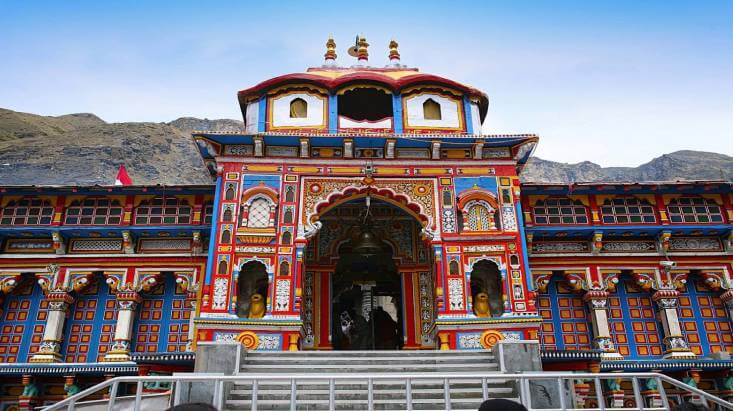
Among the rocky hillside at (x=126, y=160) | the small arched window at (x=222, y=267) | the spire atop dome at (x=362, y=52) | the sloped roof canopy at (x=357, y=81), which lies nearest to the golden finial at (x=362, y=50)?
the spire atop dome at (x=362, y=52)

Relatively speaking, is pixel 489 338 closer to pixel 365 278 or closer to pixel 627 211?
pixel 365 278

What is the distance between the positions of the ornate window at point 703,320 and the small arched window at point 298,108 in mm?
12050

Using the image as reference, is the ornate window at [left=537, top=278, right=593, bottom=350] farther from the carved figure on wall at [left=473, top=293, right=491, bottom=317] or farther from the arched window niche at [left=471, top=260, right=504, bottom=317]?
the carved figure on wall at [left=473, top=293, right=491, bottom=317]

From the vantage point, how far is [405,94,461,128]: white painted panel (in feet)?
50.5

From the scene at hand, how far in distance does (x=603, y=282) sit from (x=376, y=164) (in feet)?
24.5

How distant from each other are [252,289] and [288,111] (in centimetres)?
488

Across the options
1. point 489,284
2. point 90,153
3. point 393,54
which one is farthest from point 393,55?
point 90,153

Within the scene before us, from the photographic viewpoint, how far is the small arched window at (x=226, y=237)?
13.8 metres

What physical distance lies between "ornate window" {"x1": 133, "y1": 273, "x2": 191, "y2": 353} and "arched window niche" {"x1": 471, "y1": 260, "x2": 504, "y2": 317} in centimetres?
809

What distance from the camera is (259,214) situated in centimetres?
1423

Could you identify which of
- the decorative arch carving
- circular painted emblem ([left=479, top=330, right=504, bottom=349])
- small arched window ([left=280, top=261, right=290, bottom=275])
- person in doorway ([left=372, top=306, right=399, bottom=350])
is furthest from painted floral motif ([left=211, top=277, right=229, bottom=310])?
circular painted emblem ([left=479, top=330, right=504, bottom=349])

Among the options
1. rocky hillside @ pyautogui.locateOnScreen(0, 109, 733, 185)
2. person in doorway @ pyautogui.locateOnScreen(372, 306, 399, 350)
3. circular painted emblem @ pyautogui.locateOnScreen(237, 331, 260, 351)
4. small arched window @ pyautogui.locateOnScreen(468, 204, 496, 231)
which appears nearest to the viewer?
circular painted emblem @ pyautogui.locateOnScreen(237, 331, 260, 351)

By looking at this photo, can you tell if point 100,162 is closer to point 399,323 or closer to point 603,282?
point 399,323

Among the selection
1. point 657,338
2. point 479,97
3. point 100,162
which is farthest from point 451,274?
point 100,162
